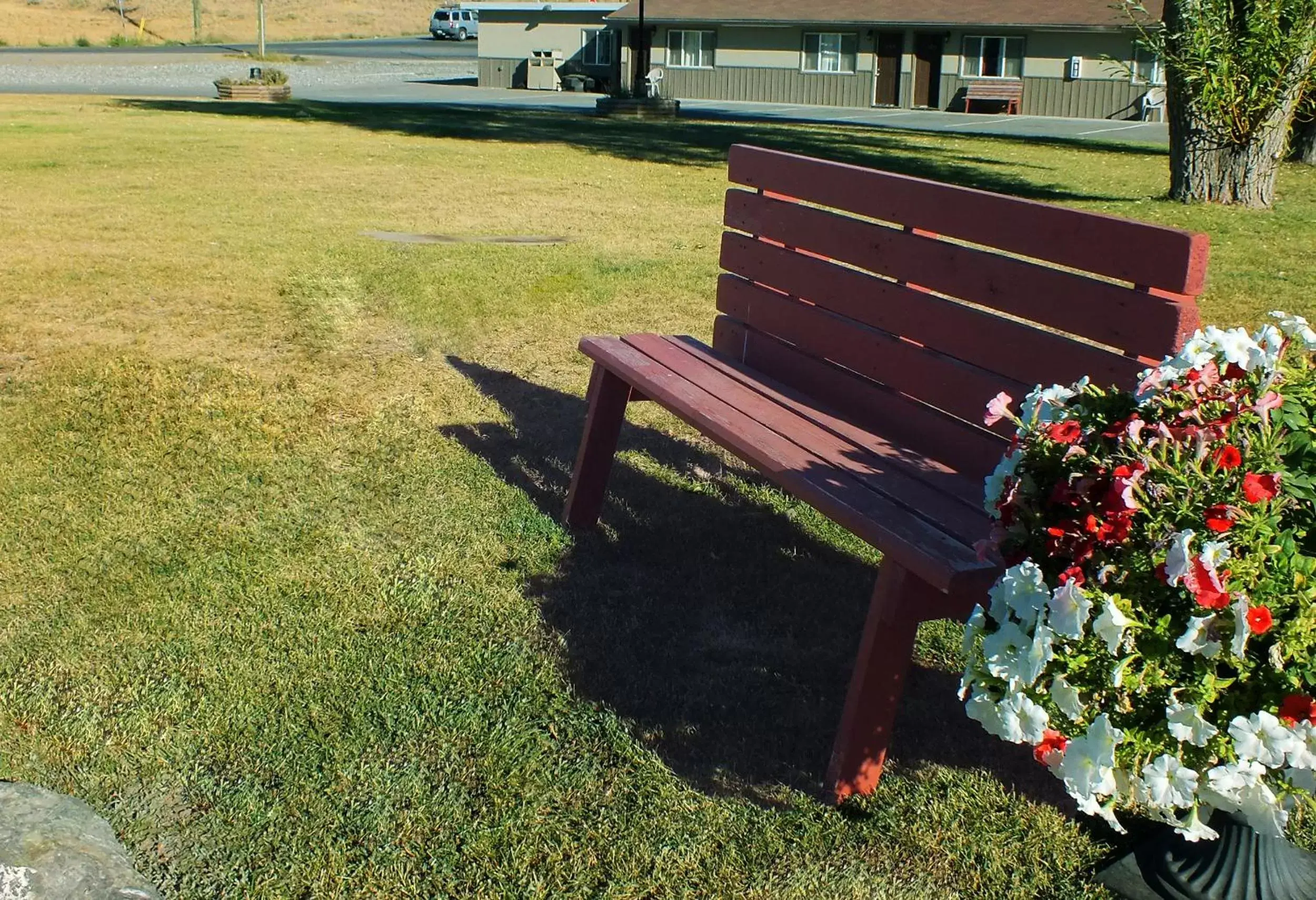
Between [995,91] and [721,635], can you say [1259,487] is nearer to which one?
[721,635]

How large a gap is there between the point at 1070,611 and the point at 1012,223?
4.44 ft

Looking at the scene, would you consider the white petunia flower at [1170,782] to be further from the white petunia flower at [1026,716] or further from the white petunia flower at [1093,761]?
the white petunia flower at [1026,716]

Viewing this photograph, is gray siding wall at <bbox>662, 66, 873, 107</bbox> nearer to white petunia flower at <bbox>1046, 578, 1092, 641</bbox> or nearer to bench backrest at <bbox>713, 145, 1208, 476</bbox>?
bench backrest at <bbox>713, 145, 1208, 476</bbox>

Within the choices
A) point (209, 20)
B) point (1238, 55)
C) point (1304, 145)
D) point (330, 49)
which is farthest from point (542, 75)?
point (209, 20)

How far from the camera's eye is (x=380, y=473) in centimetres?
512

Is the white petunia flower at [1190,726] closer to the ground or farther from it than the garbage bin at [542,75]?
closer to the ground

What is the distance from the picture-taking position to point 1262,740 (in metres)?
2.14

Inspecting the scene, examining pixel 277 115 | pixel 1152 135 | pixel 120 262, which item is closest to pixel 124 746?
pixel 120 262

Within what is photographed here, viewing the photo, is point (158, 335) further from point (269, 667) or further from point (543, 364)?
point (269, 667)

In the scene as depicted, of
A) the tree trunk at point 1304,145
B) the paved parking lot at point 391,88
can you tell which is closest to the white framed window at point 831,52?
the paved parking lot at point 391,88

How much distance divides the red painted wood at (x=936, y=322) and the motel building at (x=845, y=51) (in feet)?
108

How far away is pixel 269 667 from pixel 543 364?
3411 mm

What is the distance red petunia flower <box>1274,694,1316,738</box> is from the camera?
2.14m

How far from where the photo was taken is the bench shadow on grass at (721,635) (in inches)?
128
